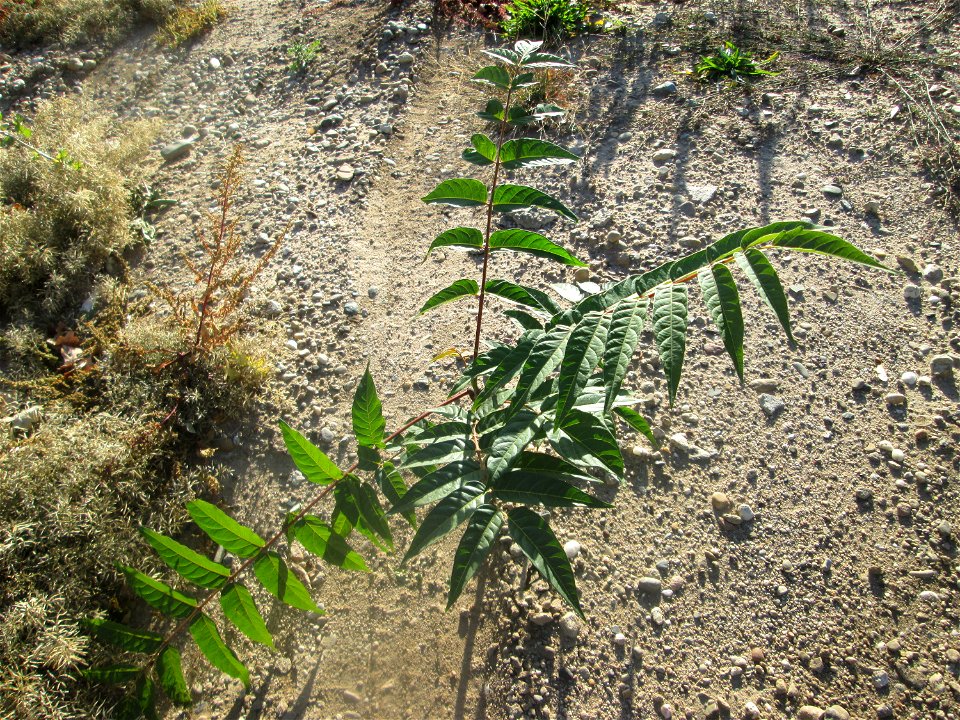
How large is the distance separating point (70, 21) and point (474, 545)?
257 inches

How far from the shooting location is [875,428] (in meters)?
2.63

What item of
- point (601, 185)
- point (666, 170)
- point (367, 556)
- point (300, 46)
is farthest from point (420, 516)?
point (300, 46)

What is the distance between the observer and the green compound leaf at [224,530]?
152cm

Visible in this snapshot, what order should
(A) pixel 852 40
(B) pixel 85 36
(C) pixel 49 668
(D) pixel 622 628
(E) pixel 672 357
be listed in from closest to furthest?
(E) pixel 672 357, (C) pixel 49 668, (D) pixel 622 628, (A) pixel 852 40, (B) pixel 85 36

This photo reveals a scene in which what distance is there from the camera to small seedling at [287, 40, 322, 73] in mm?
4871

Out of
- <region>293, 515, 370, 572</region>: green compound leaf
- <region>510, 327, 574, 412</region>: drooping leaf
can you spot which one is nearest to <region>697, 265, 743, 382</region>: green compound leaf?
<region>510, 327, 574, 412</region>: drooping leaf

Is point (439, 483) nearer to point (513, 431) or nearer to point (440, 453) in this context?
point (440, 453)

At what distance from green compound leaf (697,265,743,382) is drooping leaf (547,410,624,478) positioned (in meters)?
0.43

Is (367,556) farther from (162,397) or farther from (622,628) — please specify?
(162,397)

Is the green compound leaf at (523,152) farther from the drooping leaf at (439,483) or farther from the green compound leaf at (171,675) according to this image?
the green compound leaf at (171,675)

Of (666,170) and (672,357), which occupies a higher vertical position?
(672,357)

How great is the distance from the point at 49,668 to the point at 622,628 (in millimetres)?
Result: 1890

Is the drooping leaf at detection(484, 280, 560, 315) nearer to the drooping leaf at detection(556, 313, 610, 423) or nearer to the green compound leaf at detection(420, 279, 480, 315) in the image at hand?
the green compound leaf at detection(420, 279, 480, 315)

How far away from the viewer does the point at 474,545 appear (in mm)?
1412
